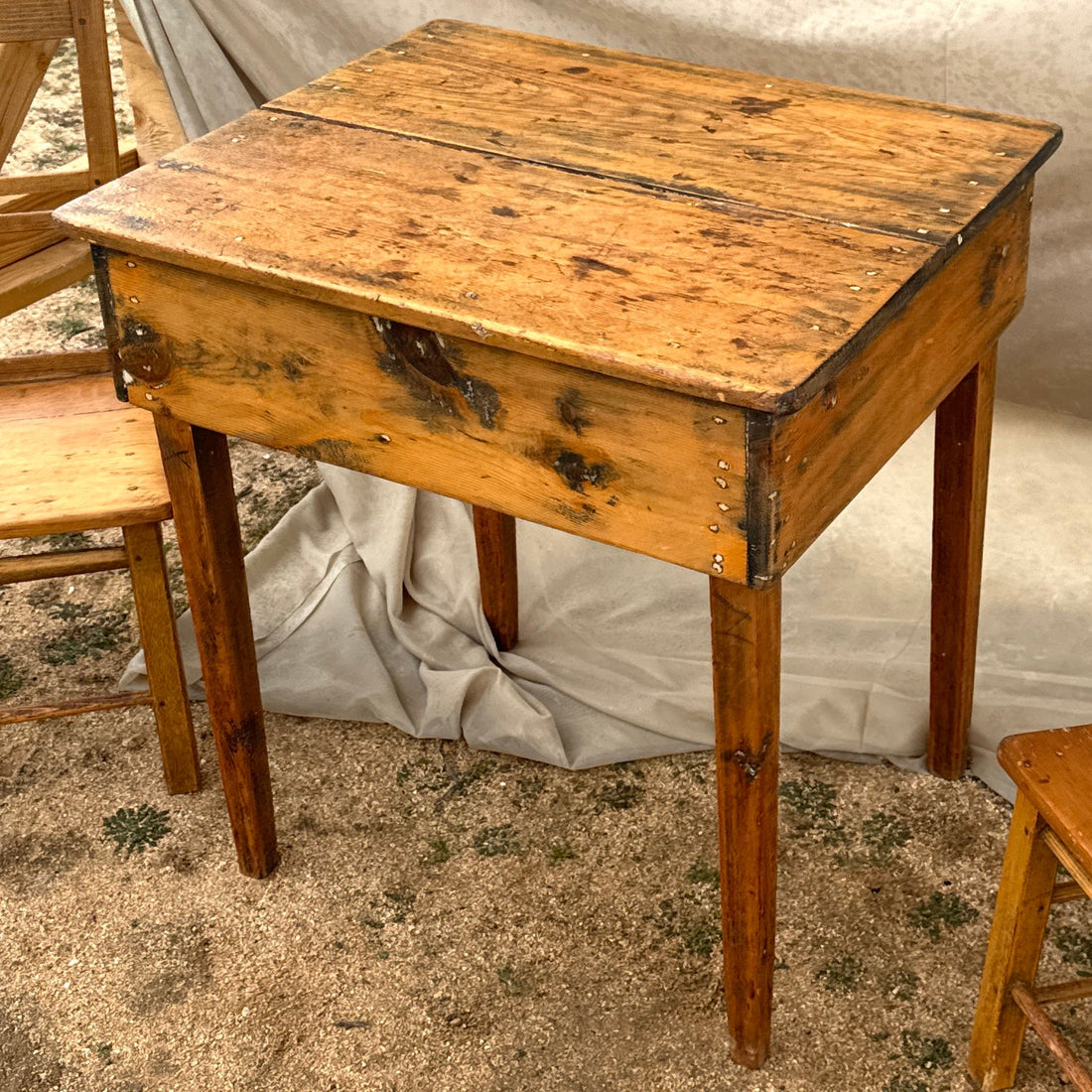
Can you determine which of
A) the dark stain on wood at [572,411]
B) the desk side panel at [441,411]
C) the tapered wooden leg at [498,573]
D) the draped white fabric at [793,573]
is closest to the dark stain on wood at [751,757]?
the desk side panel at [441,411]

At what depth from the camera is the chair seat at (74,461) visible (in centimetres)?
190

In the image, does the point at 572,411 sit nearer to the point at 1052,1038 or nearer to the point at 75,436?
the point at 1052,1038

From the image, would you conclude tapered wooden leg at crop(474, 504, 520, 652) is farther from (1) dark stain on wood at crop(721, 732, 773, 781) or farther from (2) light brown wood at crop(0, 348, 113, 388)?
(1) dark stain on wood at crop(721, 732, 773, 781)

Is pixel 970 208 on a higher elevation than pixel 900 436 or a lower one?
higher

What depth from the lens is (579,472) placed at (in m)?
1.42

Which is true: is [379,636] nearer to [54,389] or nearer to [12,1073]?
[54,389]

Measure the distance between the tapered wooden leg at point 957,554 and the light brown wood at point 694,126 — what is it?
0.92 ft

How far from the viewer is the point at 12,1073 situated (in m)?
1.79

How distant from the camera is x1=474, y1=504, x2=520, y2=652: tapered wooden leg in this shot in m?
2.30

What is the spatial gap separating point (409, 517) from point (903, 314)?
125 centimetres

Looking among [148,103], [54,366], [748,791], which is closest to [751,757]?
[748,791]

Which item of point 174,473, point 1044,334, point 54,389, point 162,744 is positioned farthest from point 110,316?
point 1044,334

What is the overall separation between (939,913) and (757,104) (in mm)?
1033

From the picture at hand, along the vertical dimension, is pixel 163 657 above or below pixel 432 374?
below
